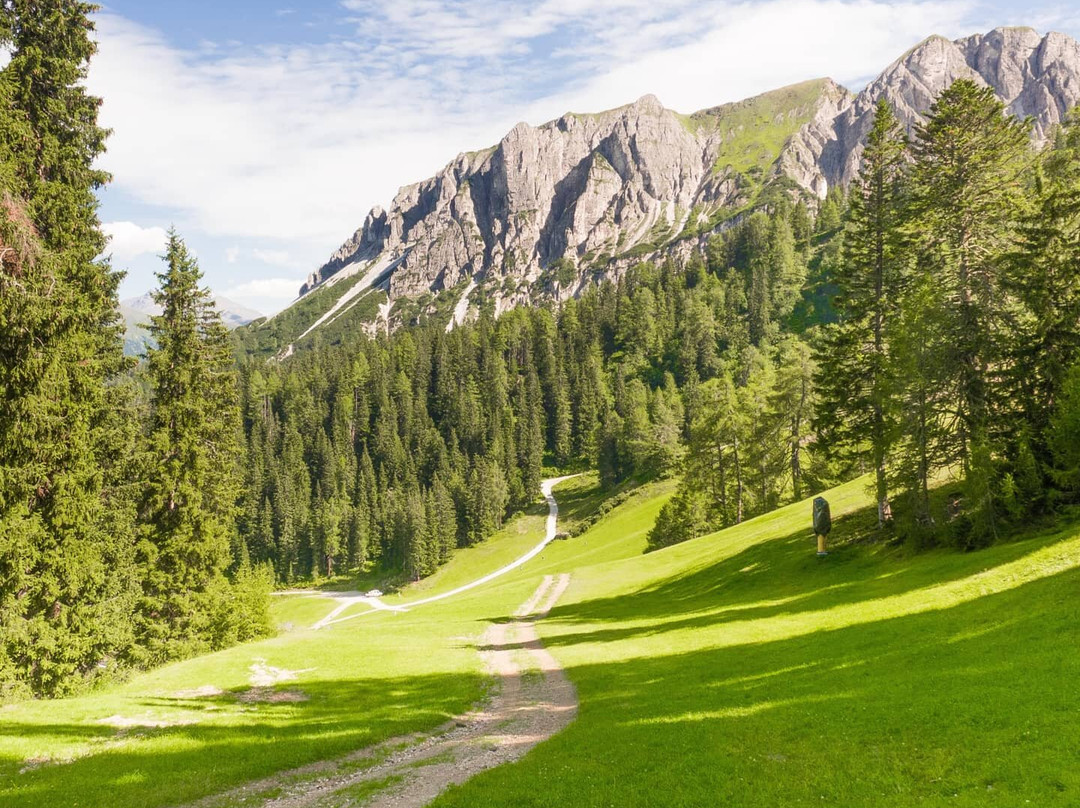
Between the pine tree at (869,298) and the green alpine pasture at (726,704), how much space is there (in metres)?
7.14

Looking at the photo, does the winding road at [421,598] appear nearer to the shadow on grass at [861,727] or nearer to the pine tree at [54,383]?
the pine tree at [54,383]

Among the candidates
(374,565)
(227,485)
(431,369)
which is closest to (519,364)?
(431,369)

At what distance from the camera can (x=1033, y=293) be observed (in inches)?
1163

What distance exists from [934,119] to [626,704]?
132 ft

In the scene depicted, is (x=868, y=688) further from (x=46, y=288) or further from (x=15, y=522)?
(x=46, y=288)

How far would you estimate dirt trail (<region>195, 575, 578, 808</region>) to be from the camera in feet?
47.2

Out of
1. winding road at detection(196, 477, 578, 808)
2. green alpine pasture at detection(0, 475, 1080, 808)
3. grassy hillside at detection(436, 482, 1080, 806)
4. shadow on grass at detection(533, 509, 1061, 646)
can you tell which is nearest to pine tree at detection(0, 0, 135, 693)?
green alpine pasture at detection(0, 475, 1080, 808)

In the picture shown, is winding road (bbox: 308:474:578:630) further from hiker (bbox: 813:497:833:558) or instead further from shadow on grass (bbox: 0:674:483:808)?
shadow on grass (bbox: 0:674:483:808)

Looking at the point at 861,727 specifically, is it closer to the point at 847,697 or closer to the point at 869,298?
the point at 847,697

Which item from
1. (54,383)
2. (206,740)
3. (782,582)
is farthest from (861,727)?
(54,383)

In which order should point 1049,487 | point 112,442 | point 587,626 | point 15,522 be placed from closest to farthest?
point 15,522
point 1049,487
point 112,442
point 587,626

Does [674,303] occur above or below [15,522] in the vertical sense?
above

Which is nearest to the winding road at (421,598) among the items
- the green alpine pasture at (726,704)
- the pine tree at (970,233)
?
the green alpine pasture at (726,704)

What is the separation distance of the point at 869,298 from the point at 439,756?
1403 inches
